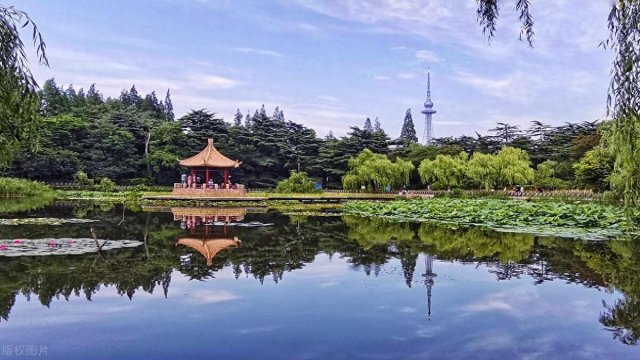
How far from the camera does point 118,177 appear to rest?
3862 cm

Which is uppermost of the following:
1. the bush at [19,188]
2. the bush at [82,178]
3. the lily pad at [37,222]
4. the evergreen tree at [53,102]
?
the evergreen tree at [53,102]

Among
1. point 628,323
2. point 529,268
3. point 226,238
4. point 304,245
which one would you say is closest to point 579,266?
point 529,268

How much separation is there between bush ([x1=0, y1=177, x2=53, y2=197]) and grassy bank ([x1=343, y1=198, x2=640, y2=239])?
20647 mm

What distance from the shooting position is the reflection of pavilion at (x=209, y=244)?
948cm

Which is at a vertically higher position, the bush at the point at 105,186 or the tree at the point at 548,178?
the tree at the point at 548,178

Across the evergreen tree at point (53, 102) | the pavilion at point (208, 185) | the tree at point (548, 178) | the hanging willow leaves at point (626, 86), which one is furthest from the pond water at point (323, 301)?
the evergreen tree at point (53, 102)

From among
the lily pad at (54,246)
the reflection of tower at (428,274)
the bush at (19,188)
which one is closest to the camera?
the reflection of tower at (428,274)

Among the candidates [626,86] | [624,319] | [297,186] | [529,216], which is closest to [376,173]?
[297,186]

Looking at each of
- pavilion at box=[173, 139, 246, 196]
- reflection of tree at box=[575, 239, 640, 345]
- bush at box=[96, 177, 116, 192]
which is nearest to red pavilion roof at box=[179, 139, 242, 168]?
pavilion at box=[173, 139, 246, 196]

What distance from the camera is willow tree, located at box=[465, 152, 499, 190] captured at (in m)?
29.8

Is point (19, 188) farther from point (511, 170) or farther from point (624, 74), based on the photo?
point (624, 74)

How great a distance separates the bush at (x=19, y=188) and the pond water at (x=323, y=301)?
70.8ft

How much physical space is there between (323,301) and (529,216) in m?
10.9

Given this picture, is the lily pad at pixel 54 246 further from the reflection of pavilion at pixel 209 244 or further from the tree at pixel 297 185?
the tree at pixel 297 185
